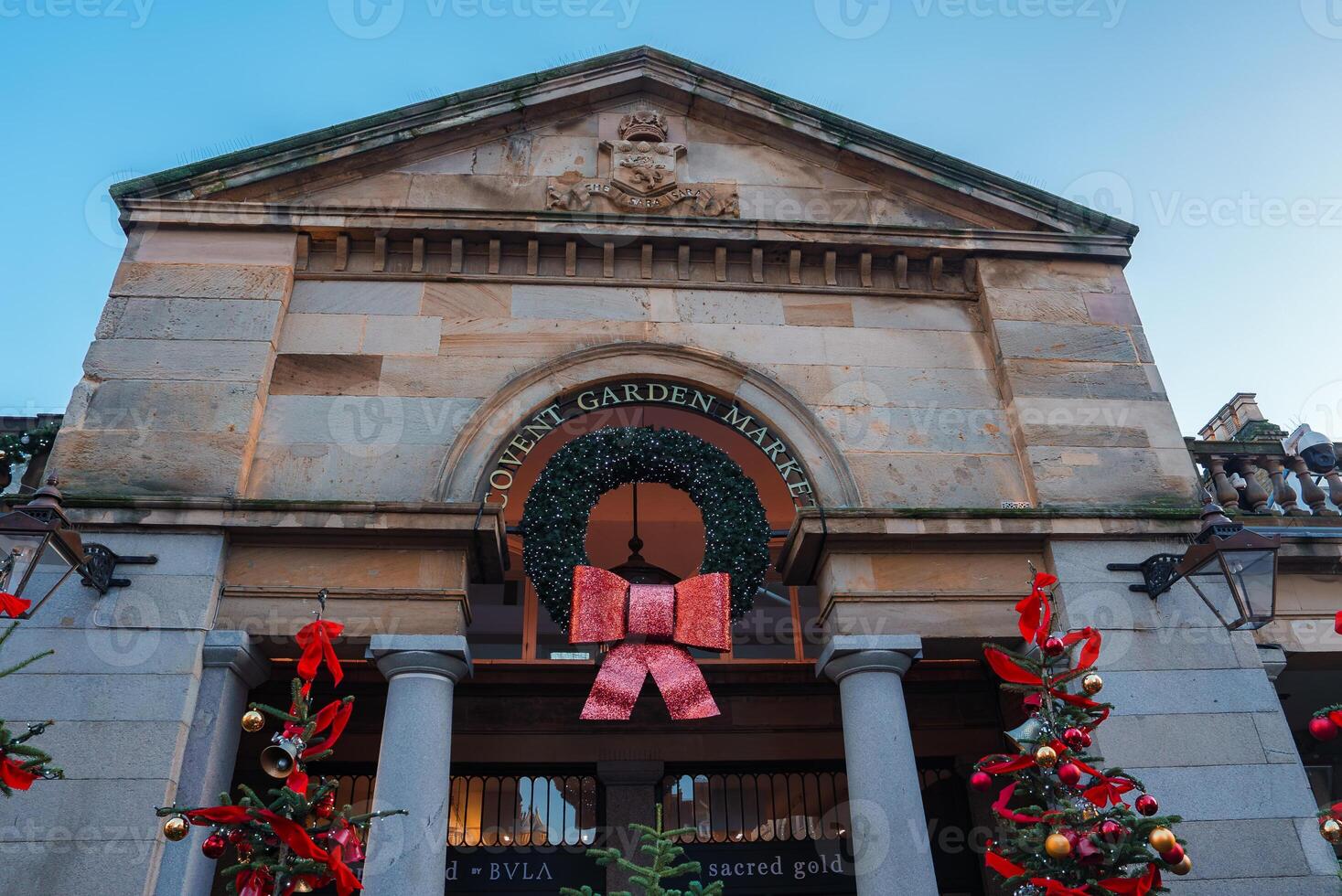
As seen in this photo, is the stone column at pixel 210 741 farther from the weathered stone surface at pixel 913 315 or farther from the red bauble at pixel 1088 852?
the weathered stone surface at pixel 913 315

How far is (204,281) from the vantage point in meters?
10.6

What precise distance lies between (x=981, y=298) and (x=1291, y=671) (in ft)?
18.4

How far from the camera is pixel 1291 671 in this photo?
437 inches

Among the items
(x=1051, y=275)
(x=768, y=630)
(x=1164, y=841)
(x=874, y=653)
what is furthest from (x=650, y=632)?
(x=1051, y=275)

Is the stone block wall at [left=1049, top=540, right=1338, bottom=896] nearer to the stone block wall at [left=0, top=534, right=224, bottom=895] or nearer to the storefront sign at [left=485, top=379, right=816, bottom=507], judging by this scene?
the storefront sign at [left=485, top=379, right=816, bottom=507]

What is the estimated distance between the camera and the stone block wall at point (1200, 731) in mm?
8164

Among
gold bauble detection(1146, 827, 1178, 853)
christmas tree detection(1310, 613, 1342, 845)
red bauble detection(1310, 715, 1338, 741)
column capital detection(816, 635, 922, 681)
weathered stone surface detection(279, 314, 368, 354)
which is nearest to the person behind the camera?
gold bauble detection(1146, 827, 1178, 853)

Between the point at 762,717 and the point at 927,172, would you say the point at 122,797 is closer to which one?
the point at 762,717

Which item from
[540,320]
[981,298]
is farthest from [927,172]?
[540,320]

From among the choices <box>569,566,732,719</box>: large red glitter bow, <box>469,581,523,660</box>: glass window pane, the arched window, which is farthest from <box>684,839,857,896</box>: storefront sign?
<box>469,581,523,660</box>: glass window pane

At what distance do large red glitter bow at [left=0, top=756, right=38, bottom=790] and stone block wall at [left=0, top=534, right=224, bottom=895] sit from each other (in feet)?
6.79

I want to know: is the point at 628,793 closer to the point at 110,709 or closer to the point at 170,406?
the point at 110,709

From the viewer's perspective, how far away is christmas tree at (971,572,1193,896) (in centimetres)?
578

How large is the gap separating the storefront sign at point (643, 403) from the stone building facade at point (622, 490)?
0.12ft
